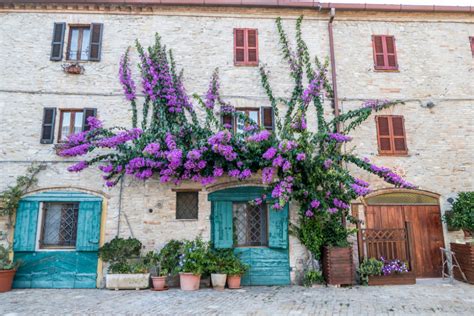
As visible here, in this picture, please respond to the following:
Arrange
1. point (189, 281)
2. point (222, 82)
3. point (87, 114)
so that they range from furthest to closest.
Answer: point (222, 82) < point (87, 114) < point (189, 281)

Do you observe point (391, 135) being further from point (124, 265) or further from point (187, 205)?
point (124, 265)

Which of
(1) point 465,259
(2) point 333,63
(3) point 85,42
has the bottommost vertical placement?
(1) point 465,259

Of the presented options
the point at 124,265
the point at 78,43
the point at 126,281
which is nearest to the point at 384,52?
the point at 78,43

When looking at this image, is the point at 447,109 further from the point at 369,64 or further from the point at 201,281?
the point at 201,281

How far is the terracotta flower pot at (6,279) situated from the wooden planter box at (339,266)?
25.4 feet

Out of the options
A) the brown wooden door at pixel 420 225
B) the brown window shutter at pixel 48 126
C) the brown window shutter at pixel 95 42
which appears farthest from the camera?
the brown window shutter at pixel 95 42

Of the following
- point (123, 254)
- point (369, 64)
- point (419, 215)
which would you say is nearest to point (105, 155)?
point (123, 254)

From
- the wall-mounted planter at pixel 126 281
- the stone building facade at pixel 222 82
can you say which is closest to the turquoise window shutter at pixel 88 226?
the stone building facade at pixel 222 82

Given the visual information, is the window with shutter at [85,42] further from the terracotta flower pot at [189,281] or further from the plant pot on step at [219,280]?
the plant pot on step at [219,280]

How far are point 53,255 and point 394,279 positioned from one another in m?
8.71

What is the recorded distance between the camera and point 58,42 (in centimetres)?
989

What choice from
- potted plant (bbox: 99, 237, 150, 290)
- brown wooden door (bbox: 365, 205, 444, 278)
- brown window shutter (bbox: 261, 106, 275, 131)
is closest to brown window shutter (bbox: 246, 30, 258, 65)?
brown window shutter (bbox: 261, 106, 275, 131)

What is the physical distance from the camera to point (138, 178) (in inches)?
360

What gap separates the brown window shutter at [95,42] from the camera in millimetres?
9922
